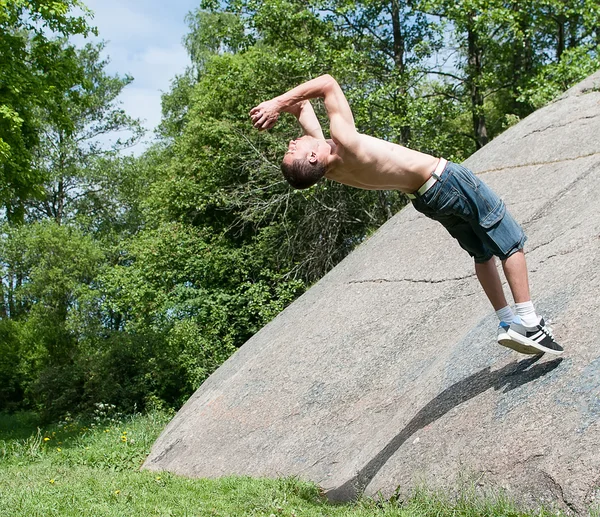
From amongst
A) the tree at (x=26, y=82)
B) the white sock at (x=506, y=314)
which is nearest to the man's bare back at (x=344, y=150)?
the white sock at (x=506, y=314)

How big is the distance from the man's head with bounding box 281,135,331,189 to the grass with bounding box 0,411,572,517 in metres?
2.12

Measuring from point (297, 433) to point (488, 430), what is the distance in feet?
7.39

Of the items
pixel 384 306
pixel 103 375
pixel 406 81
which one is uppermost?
pixel 406 81

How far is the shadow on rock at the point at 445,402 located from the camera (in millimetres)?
4777

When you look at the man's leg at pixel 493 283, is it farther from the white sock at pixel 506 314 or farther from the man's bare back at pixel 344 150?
the man's bare back at pixel 344 150

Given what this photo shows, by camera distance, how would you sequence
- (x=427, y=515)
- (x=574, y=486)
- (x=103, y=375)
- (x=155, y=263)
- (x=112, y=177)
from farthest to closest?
(x=112, y=177) → (x=155, y=263) → (x=103, y=375) → (x=427, y=515) → (x=574, y=486)

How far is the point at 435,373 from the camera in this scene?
553 centimetres

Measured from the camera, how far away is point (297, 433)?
6305mm

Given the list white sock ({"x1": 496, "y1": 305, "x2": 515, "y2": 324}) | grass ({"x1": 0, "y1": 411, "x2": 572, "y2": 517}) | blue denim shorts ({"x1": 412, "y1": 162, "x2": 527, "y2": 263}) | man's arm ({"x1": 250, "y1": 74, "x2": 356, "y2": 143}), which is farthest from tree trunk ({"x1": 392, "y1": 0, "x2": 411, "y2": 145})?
white sock ({"x1": 496, "y1": 305, "x2": 515, "y2": 324})

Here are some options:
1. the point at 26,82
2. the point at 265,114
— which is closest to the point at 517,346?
the point at 265,114

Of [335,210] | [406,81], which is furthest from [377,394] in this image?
[406,81]

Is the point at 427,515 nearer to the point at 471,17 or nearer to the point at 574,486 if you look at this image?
the point at 574,486

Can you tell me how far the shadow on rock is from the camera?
15.7ft

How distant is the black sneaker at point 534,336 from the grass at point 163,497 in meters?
1.02
